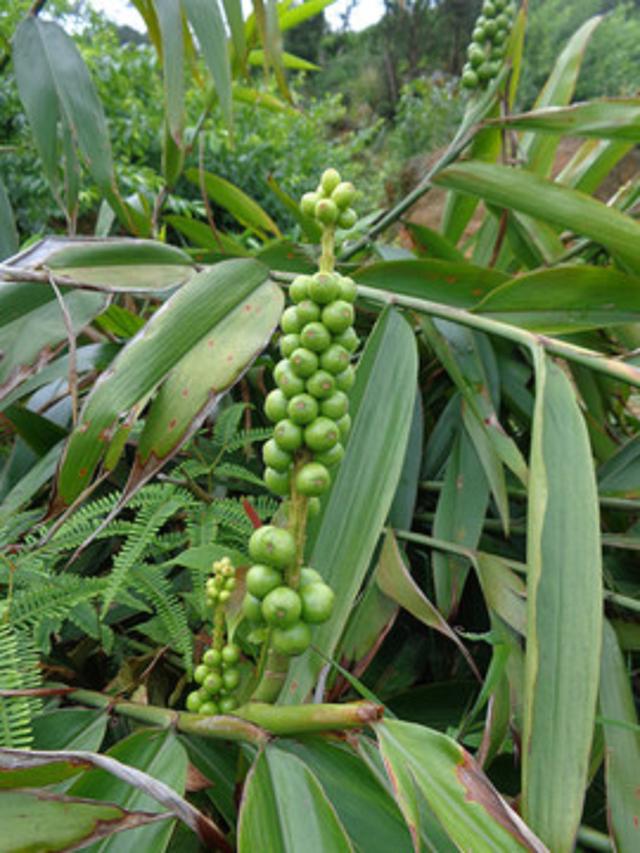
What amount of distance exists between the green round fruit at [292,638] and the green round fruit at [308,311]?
0.14 m

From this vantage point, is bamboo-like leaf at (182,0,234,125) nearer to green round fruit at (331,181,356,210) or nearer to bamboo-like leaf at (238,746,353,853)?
green round fruit at (331,181,356,210)

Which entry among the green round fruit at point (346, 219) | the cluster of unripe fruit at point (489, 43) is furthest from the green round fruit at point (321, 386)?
the cluster of unripe fruit at point (489, 43)

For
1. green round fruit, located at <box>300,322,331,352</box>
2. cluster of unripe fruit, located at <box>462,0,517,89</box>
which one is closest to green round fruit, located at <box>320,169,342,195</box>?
green round fruit, located at <box>300,322,331,352</box>

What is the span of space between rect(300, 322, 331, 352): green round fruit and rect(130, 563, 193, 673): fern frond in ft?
0.91

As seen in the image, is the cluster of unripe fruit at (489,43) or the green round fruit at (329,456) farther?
the cluster of unripe fruit at (489,43)

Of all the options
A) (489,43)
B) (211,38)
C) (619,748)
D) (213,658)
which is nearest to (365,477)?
(213,658)

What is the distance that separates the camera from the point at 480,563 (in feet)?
1.78

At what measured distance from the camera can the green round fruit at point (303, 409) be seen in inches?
10.9

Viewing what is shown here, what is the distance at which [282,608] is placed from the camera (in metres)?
0.27

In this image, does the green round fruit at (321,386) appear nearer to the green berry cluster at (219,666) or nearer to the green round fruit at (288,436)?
the green round fruit at (288,436)

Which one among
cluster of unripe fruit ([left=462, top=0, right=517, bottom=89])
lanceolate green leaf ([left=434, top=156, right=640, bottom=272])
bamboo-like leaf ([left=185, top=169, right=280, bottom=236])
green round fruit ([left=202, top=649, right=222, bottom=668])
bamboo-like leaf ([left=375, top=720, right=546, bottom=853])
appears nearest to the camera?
bamboo-like leaf ([left=375, top=720, right=546, bottom=853])

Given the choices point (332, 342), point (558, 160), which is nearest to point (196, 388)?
point (332, 342)

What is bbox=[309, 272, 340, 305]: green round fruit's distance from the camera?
0.96 feet

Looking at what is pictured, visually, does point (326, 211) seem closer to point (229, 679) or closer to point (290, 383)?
point (290, 383)
